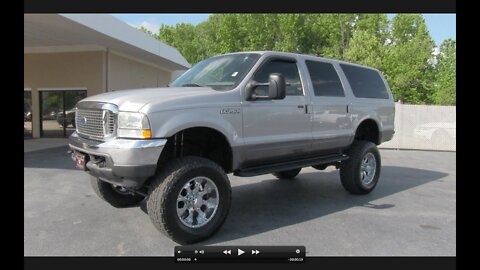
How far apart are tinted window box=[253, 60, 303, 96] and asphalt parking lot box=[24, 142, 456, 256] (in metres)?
1.73

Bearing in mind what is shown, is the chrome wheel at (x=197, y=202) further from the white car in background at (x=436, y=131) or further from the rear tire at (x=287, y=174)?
the white car in background at (x=436, y=131)

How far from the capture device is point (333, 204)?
580cm

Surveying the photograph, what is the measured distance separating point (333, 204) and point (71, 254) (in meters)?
3.76

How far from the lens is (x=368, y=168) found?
6.61 meters

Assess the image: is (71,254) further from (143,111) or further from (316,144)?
(316,144)

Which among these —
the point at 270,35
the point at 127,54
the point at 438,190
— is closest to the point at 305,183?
the point at 438,190

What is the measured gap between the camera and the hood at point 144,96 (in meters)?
3.84

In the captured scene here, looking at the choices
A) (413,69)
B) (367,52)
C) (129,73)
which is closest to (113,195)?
(129,73)

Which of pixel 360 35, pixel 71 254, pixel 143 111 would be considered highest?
pixel 360 35

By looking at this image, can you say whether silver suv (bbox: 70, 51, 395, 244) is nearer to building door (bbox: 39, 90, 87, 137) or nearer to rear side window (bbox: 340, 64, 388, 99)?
rear side window (bbox: 340, 64, 388, 99)

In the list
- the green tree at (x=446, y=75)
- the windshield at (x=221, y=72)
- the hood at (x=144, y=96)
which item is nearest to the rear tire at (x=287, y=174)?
the windshield at (x=221, y=72)

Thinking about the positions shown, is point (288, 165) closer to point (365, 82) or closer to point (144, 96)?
point (144, 96)

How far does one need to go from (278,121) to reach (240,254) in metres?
2.04

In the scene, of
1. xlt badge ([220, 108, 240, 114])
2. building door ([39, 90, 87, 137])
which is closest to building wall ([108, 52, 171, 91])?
building door ([39, 90, 87, 137])
